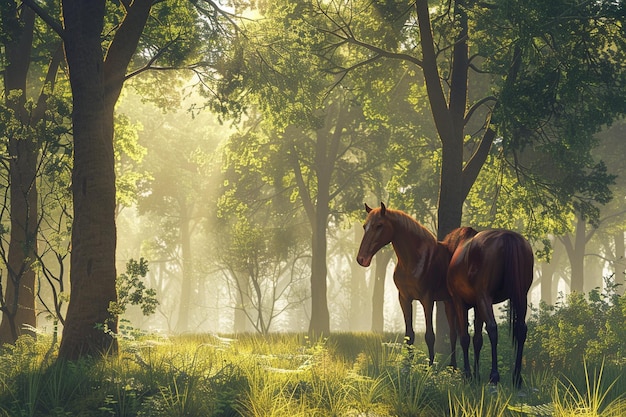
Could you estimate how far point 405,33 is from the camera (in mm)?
18000

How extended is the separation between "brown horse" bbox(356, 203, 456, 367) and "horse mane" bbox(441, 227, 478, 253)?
102 mm

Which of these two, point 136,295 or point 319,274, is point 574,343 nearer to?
point 136,295

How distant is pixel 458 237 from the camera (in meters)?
9.92

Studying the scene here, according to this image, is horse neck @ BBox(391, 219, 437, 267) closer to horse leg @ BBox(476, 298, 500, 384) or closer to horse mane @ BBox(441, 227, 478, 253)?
horse mane @ BBox(441, 227, 478, 253)

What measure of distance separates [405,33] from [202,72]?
5.66m

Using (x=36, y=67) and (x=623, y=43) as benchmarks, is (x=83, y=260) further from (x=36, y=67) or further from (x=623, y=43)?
(x=36, y=67)

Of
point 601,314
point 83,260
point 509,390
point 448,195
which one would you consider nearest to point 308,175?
point 448,195

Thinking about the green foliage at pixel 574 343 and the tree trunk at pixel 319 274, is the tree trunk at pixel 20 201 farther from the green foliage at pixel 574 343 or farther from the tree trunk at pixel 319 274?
the tree trunk at pixel 319 274

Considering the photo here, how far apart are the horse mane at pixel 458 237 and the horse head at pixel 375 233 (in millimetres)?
1029

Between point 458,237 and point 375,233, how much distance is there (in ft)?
4.60

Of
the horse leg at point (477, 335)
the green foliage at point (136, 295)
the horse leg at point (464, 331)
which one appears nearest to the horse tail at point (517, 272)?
the horse leg at point (477, 335)

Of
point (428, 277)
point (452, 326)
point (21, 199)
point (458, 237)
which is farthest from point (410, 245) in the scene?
point (21, 199)

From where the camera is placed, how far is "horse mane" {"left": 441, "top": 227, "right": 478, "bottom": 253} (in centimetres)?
972

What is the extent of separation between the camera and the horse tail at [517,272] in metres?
8.57
